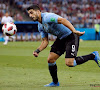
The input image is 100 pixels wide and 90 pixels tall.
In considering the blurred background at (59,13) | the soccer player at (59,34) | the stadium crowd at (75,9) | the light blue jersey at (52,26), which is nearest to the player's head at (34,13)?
the soccer player at (59,34)

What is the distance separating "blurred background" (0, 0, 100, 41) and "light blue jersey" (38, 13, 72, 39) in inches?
1005

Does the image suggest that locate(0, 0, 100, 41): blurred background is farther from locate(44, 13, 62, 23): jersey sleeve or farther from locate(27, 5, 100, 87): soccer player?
locate(44, 13, 62, 23): jersey sleeve

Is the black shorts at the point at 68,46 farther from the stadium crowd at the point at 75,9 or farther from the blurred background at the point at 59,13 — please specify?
the stadium crowd at the point at 75,9

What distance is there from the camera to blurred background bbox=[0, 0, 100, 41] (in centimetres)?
3419

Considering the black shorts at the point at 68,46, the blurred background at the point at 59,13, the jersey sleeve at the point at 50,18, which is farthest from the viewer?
the blurred background at the point at 59,13

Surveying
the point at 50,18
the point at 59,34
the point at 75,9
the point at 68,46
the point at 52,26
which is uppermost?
the point at 50,18

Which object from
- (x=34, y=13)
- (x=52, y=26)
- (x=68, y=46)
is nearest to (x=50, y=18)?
(x=52, y=26)

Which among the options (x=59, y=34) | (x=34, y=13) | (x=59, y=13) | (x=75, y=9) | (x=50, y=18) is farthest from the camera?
(x=75, y=9)

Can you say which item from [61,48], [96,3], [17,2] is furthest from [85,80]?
[96,3]

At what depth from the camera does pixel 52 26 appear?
751 cm

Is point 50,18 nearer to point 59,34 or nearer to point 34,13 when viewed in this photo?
point 34,13

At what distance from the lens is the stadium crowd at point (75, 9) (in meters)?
38.9

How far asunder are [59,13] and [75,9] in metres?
2.37

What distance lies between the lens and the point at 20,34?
33469 millimetres
